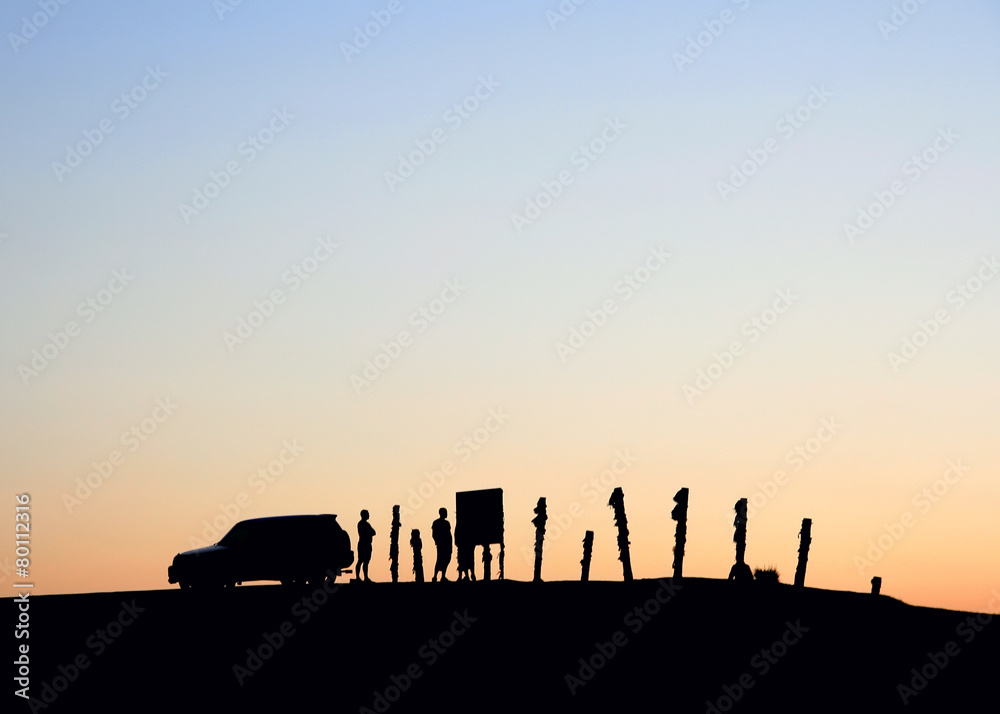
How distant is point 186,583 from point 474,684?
531 inches

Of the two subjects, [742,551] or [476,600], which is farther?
[742,551]

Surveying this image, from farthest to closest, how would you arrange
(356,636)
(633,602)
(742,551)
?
(742,551)
(633,602)
(356,636)

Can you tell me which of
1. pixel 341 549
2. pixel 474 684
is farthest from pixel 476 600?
pixel 341 549

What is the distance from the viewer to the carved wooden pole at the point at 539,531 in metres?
41.8

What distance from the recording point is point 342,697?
25.7m

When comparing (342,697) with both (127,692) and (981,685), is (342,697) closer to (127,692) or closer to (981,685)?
(127,692)

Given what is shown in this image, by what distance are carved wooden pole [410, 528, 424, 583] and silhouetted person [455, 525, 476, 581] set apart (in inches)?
356

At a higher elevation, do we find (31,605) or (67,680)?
(31,605)
